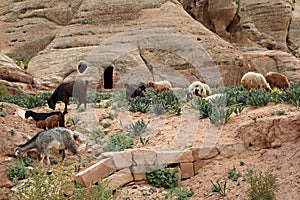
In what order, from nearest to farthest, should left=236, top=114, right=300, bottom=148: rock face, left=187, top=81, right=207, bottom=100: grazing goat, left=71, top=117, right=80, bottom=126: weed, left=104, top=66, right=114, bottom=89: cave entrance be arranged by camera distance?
1. left=236, top=114, right=300, bottom=148: rock face
2. left=71, top=117, right=80, bottom=126: weed
3. left=187, top=81, right=207, bottom=100: grazing goat
4. left=104, top=66, right=114, bottom=89: cave entrance

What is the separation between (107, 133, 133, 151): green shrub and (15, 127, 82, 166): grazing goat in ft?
3.17

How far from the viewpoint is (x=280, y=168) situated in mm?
8352

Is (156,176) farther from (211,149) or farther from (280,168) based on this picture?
(280,168)

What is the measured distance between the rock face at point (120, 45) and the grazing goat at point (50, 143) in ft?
41.6

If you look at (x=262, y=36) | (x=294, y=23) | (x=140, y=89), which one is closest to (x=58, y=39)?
(x=140, y=89)

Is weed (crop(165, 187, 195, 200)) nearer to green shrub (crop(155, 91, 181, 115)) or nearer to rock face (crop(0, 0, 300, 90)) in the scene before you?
green shrub (crop(155, 91, 181, 115))

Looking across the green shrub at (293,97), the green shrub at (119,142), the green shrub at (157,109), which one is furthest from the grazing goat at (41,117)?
the green shrub at (293,97)

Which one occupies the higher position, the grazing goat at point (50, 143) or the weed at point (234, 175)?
the grazing goat at point (50, 143)

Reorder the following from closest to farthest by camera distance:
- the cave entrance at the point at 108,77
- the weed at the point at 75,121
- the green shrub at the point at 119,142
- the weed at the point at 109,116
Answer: the green shrub at the point at 119,142
the weed at the point at 75,121
the weed at the point at 109,116
the cave entrance at the point at 108,77

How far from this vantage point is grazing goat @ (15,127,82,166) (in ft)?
28.9

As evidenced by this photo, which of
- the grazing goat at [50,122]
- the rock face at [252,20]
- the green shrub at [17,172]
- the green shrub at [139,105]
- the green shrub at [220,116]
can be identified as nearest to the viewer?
the green shrub at [17,172]

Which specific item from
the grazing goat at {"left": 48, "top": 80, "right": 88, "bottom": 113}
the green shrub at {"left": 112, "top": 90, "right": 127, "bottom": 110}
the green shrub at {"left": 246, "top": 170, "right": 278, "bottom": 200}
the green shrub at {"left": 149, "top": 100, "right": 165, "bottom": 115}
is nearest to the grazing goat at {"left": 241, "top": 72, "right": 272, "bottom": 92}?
the green shrub at {"left": 149, "top": 100, "right": 165, "bottom": 115}

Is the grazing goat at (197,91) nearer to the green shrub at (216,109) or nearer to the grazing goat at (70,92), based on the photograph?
the green shrub at (216,109)

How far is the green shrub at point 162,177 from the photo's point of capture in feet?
27.9
